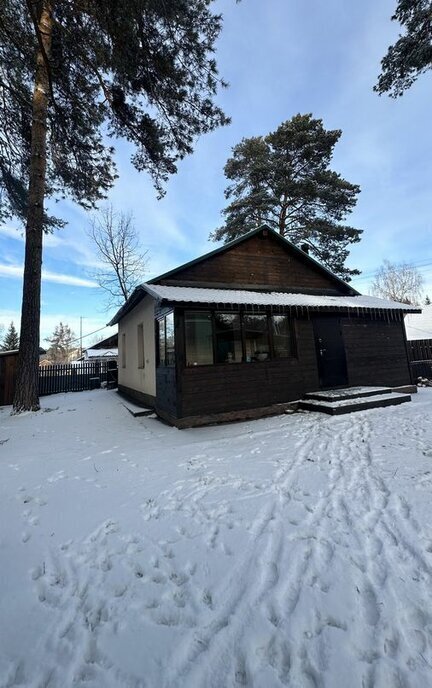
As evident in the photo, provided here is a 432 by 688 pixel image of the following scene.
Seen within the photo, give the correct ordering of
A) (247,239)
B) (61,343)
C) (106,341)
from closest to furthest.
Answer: (247,239) → (106,341) → (61,343)

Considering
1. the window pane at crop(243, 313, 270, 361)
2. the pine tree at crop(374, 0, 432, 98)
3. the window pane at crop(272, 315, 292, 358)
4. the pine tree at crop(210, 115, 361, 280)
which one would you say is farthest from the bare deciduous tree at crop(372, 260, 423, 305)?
the window pane at crop(243, 313, 270, 361)

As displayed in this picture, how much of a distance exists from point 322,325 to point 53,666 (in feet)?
28.0

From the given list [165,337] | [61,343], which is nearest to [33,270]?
[165,337]

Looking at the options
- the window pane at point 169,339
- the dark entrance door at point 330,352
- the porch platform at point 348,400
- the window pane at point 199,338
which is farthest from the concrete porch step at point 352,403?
the window pane at point 169,339

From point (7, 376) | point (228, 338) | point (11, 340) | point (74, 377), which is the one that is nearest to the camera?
point (228, 338)

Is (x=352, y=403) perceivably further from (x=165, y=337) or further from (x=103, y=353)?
(x=103, y=353)

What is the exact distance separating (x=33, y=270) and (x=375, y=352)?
35.0 feet

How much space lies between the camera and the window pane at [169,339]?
6.79 metres

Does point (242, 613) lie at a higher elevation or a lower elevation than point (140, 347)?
lower

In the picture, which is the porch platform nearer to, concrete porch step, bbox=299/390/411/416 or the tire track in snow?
concrete porch step, bbox=299/390/411/416

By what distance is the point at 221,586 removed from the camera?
191cm

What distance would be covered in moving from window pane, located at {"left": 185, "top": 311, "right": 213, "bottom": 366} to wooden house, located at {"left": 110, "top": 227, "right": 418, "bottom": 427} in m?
0.02

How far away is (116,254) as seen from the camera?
1972 centimetres

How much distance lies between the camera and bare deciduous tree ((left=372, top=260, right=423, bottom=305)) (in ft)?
108
